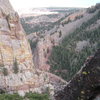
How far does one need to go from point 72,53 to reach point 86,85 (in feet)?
382

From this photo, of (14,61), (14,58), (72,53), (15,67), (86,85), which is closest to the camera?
(86,85)

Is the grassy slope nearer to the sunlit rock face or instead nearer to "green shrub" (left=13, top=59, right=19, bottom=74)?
the sunlit rock face

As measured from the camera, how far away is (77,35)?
498 ft

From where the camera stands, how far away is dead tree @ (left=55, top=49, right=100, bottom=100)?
28.6 feet

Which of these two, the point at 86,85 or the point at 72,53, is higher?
the point at 86,85

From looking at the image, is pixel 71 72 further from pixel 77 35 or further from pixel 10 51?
pixel 77 35

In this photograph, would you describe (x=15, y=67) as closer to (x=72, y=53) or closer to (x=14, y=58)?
(x=14, y=58)

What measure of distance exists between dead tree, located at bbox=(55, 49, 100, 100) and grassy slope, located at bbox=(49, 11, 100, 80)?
296 feet

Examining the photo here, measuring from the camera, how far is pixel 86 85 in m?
8.80

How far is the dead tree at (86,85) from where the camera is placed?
8.71 metres

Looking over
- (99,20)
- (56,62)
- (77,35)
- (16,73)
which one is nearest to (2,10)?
(16,73)

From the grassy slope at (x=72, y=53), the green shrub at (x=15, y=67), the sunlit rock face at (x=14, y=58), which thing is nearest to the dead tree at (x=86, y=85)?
the sunlit rock face at (x=14, y=58)

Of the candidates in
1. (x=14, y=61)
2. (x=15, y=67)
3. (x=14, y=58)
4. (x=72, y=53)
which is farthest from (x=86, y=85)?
(x=72, y=53)

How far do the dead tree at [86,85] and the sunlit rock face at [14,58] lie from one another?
177 ft
